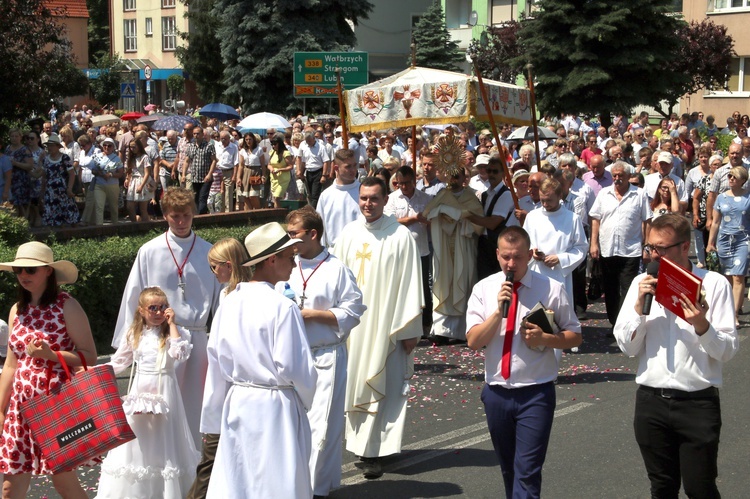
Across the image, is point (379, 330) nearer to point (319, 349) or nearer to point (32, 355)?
point (319, 349)

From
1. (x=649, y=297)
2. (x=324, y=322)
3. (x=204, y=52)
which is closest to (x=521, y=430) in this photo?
(x=649, y=297)

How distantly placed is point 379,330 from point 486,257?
14.4ft

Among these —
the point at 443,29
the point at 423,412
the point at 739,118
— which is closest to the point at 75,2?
the point at 443,29

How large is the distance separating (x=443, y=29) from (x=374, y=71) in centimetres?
1184

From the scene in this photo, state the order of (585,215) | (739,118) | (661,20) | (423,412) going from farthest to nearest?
(661,20) → (739,118) → (585,215) → (423,412)

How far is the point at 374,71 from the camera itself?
66812 mm

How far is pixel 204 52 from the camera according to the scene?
5450cm

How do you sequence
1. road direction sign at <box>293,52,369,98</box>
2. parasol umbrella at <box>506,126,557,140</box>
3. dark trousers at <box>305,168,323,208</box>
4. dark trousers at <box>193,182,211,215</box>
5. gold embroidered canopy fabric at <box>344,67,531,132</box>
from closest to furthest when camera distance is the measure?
gold embroidered canopy fabric at <box>344,67,531,132</box> → dark trousers at <box>193,182,211,215</box> → dark trousers at <box>305,168,323,208</box> → parasol umbrella at <box>506,126,557,140</box> → road direction sign at <box>293,52,369,98</box>

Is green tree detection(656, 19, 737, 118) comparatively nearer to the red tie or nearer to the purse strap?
the red tie

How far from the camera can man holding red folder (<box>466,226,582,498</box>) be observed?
552cm

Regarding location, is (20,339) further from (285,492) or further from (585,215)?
(585,215)

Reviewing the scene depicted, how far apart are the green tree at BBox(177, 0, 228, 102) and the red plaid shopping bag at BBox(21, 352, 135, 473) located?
48.6 meters

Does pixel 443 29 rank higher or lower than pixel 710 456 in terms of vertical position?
higher

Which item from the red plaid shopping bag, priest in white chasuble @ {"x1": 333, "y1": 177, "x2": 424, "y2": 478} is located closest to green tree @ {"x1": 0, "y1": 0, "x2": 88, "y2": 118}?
priest in white chasuble @ {"x1": 333, "y1": 177, "x2": 424, "y2": 478}
